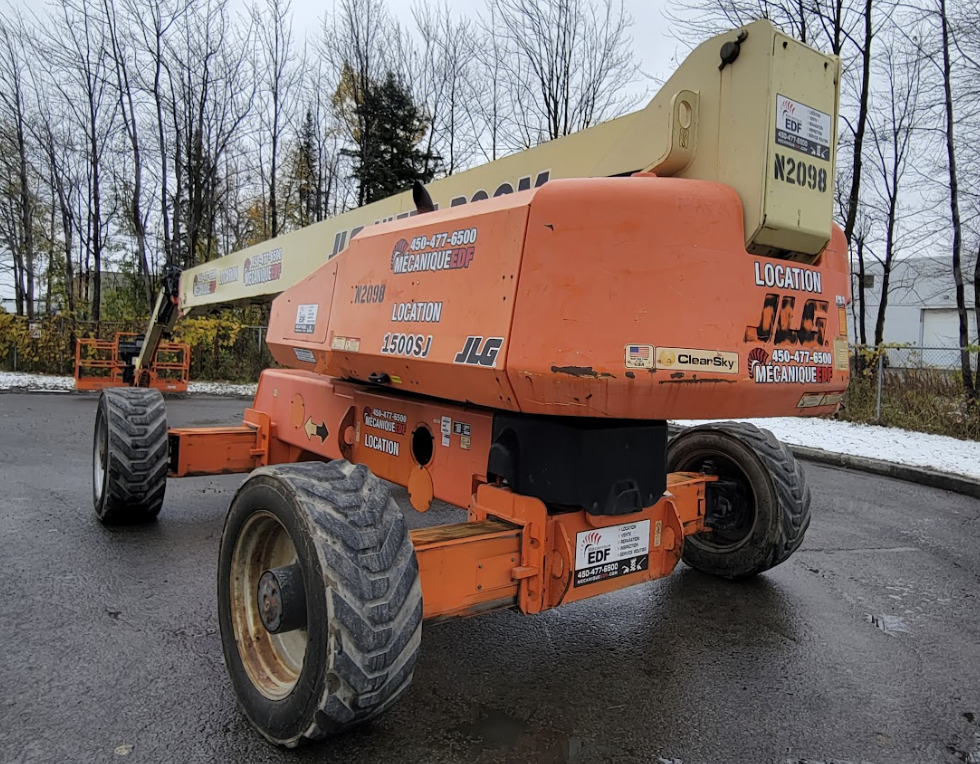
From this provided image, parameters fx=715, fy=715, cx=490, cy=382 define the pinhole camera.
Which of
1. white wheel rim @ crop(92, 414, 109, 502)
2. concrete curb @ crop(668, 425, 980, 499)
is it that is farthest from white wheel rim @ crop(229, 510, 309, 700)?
concrete curb @ crop(668, 425, 980, 499)

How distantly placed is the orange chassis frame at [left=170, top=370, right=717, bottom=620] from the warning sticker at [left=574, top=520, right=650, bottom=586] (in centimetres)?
2

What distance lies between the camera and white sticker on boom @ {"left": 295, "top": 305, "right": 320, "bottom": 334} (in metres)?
4.54

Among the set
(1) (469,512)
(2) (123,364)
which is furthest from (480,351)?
(2) (123,364)

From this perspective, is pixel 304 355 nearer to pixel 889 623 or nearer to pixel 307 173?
pixel 889 623

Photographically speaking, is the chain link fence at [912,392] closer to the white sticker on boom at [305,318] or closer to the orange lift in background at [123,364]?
the white sticker on boom at [305,318]

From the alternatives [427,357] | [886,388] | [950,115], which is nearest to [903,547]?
[427,357]

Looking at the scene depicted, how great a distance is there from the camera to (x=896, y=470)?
9422mm

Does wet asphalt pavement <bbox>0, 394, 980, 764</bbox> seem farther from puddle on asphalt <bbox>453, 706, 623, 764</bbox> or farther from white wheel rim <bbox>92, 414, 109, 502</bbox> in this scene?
white wheel rim <bbox>92, 414, 109, 502</bbox>

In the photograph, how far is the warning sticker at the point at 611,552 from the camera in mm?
3326

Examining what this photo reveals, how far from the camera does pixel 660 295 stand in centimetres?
275

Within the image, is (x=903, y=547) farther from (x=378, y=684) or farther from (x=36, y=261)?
(x=36, y=261)

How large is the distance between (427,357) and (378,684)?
4.62 feet

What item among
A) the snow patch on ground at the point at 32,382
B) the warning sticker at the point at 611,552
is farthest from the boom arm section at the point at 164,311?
the snow patch on ground at the point at 32,382

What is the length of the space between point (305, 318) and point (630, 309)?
260 cm
